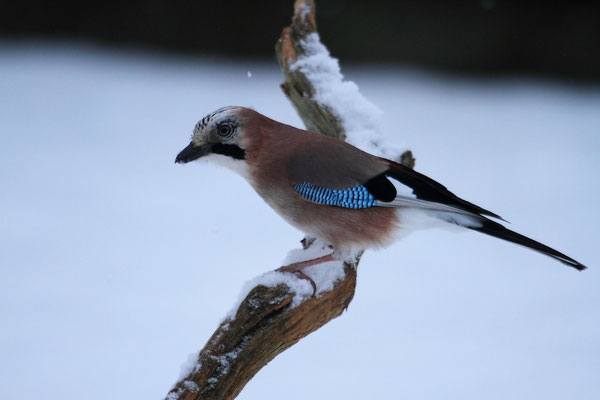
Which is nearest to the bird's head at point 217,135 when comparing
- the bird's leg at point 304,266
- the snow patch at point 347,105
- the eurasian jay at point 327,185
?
the eurasian jay at point 327,185

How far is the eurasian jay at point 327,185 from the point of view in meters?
1.98

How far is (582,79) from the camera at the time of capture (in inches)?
252

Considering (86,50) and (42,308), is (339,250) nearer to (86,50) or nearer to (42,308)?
(42,308)

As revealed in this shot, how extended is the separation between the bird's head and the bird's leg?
0.39 meters

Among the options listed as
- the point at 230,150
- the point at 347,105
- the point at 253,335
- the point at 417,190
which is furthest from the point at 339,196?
the point at 347,105

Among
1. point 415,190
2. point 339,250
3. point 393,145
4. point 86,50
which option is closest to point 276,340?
point 339,250

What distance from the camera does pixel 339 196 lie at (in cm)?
201

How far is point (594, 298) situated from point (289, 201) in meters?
1.95

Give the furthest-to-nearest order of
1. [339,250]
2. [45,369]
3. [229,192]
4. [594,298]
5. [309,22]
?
[229,192], [594,298], [309,22], [45,369], [339,250]

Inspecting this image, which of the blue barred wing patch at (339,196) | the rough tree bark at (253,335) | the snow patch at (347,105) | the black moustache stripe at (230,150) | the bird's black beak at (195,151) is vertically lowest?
the rough tree bark at (253,335)

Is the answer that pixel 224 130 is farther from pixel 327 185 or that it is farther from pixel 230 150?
pixel 327 185

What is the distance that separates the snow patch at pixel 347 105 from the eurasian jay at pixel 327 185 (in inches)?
19.8

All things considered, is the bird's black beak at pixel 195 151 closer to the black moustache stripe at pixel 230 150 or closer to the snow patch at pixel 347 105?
the black moustache stripe at pixel 230 150

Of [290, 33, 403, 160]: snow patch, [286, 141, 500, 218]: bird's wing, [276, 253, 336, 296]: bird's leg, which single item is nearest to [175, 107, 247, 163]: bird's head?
[286, 141, 500, 218]: bird's wing
